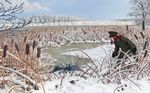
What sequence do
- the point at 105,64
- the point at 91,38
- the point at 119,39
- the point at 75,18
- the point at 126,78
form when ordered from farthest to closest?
the point at 75,18 → the point at 91,38 → the point at 119,39 → the point at 105,64 → the point at 126,78

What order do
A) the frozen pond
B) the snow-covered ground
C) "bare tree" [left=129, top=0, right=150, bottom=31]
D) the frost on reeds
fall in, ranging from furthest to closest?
1. "bare tree" [left=129, top=0, right=150, bottom=31]
2. the frozen pond
3. the snow-covered ground
4. the frost on reeds

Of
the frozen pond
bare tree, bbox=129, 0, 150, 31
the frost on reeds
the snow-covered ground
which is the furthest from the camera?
bare tree, bbox=129, 0, 150, 31

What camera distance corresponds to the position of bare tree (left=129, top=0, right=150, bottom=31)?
51156 millimetres

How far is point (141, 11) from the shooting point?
51.8 meters

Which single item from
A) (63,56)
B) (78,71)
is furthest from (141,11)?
(78,71)

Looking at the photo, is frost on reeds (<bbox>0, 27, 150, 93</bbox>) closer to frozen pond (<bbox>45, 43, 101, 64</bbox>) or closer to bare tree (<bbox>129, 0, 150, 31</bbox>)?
frozen pond (<bbox>45, 43, 101, 64</bbox>)

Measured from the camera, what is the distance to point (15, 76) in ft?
22.1

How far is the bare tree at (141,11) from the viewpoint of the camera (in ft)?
168

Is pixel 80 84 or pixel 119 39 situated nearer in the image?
pixel 80 84

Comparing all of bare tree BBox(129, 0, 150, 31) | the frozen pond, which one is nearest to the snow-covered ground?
the frozen pond

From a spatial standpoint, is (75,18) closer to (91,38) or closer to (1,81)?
(91,38)

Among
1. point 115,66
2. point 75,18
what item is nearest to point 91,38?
point 115,66

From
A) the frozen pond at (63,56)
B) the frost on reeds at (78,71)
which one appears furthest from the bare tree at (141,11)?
the frost on reeds at (78,71)

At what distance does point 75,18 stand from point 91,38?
88.9m
